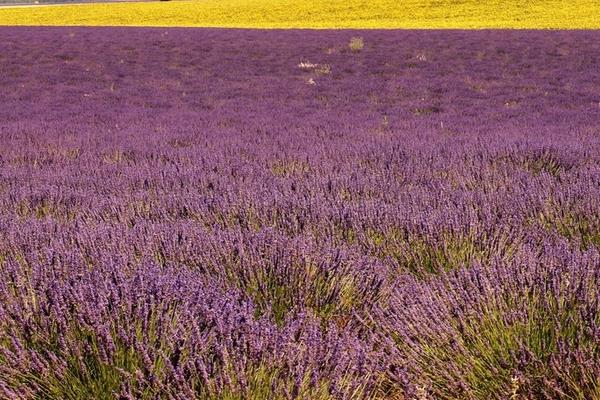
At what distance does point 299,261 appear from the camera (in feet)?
7.31

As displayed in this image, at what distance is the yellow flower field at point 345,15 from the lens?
25.5 meters

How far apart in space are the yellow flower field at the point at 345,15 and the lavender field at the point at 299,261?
19.4 meters

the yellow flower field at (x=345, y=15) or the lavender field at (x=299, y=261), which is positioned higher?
the yellow flower field at (x=345, y=15)

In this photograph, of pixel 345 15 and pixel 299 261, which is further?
pixel 345 15

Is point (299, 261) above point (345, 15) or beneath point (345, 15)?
beneath

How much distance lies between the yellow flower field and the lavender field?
19.4 m

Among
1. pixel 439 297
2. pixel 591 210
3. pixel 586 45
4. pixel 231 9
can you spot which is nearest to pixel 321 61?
pixel 586 45

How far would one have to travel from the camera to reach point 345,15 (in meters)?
30.1

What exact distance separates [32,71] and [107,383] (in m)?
13.4

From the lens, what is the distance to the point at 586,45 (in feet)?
54.3

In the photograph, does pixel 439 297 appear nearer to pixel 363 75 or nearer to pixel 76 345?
pixel 76 345

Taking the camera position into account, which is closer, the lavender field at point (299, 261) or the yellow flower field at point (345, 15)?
the lavender field at point (299, 261)

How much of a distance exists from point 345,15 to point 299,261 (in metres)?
29.4

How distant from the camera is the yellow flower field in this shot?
2550cm
